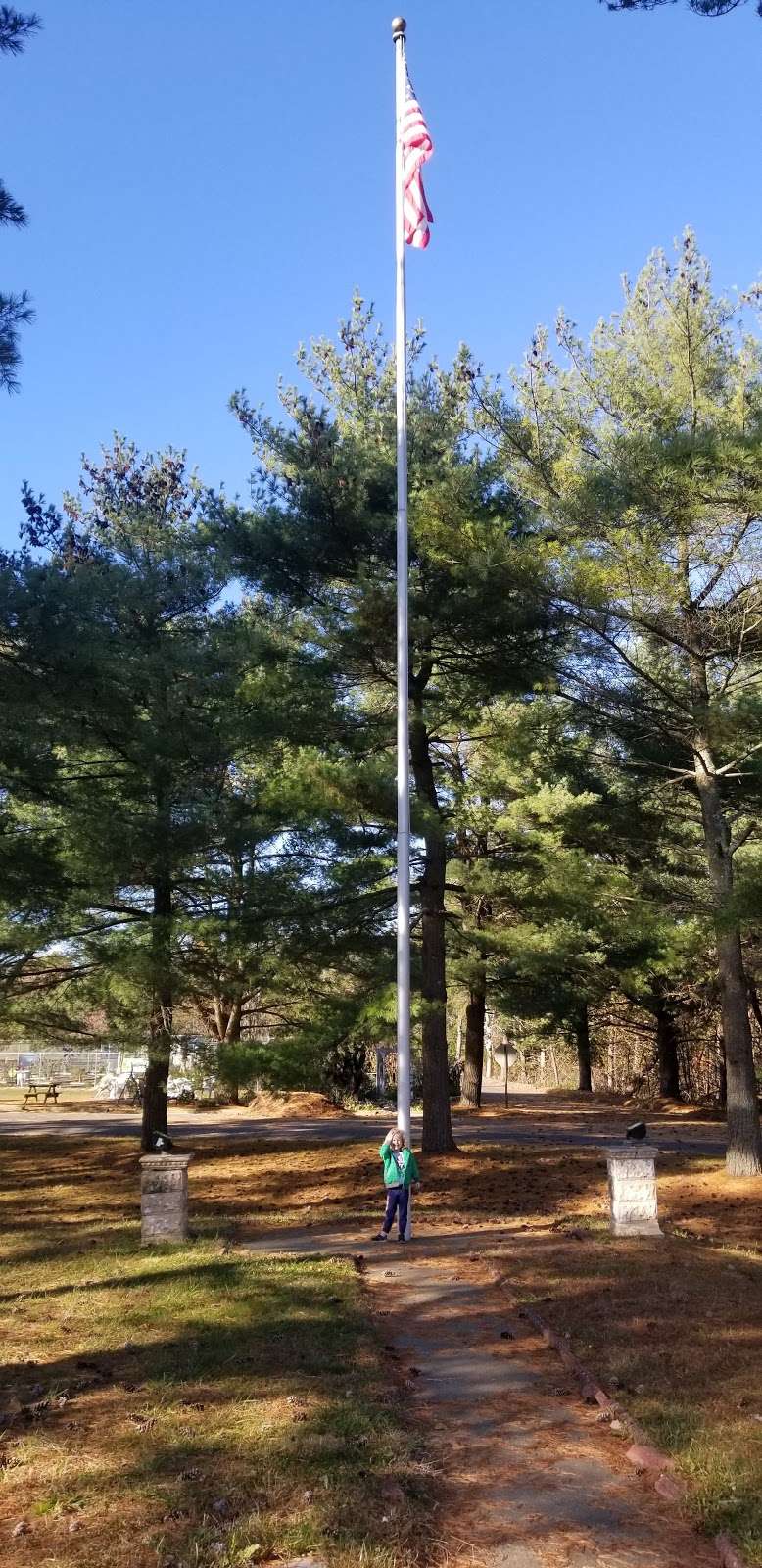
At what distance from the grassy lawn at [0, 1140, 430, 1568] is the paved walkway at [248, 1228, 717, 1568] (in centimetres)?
21

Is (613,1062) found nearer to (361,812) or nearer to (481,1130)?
(481,1130)

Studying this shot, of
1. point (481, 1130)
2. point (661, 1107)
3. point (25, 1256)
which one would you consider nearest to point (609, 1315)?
point (25, 1256)

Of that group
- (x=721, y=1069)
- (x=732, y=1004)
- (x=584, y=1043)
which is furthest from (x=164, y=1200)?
(x=584, y=1043)

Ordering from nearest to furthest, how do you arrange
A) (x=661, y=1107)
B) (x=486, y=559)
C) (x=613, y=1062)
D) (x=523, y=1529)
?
(x=523, y=1529) < (x=486, y=559) < (x=661, y=1107) < (x=613, y=1062)

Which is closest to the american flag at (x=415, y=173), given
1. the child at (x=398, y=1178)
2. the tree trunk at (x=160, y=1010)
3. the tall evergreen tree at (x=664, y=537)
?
the tall evergreen tree at (x=664, y=537)

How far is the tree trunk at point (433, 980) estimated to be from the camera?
17016 mm

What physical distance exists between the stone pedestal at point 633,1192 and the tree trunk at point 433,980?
18.1 ft

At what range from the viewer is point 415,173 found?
13641 millimetres

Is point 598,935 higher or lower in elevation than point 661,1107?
higher

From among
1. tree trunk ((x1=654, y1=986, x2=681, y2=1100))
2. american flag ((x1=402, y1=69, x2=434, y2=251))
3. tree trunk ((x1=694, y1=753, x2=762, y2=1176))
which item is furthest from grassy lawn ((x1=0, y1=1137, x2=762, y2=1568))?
tree trunk ((x1=654, y1=986, x2=681, y2=1100))

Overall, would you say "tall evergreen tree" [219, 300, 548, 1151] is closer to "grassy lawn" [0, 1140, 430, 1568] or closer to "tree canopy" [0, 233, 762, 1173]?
"tree canopy" [0, 233, 762, 1173]

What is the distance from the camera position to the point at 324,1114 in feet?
89.2

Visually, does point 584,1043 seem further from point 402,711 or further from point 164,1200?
point 164,1200

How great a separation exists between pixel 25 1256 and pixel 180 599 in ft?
34.0
